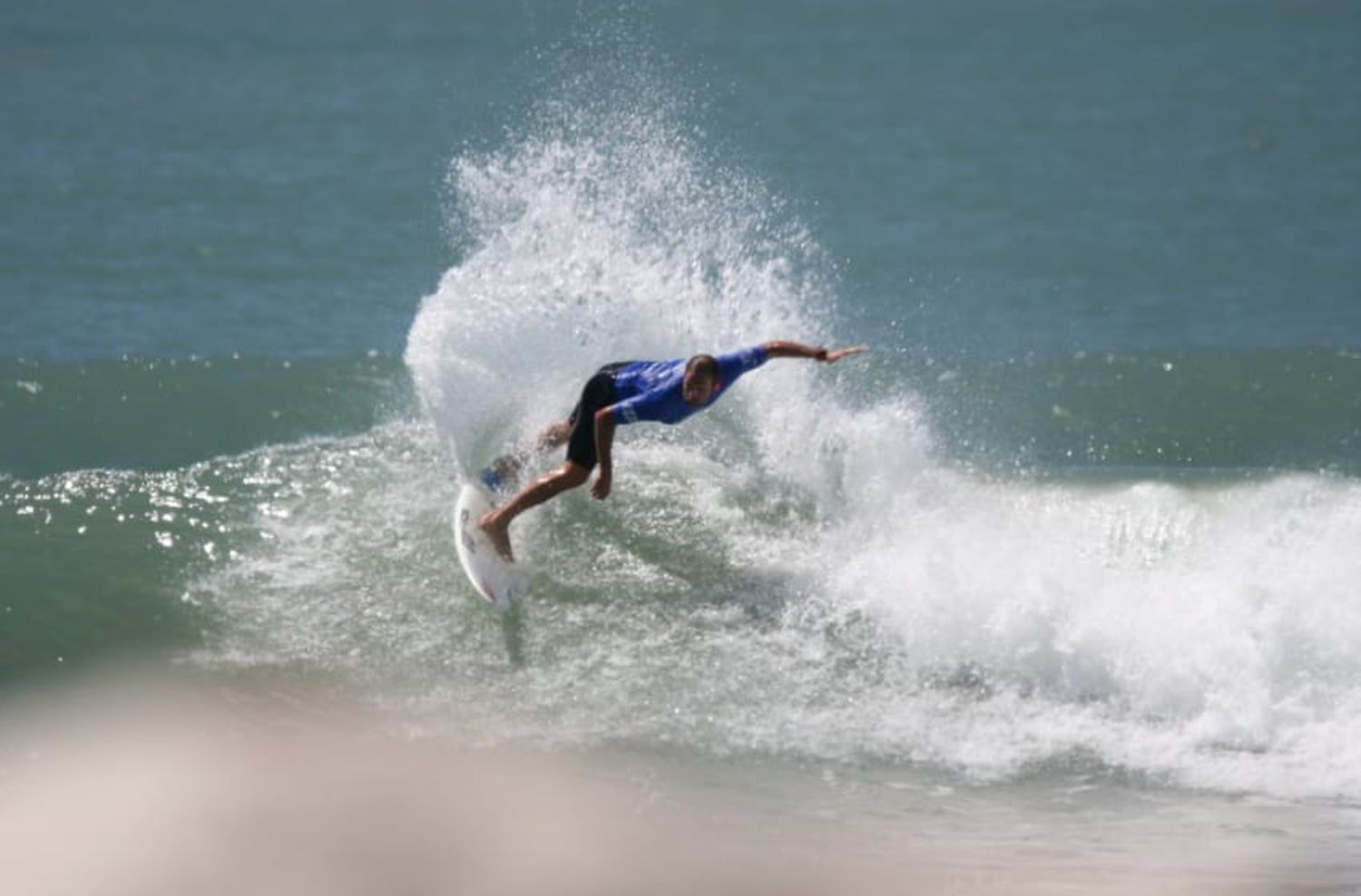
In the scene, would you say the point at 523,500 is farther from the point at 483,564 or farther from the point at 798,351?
the point at 798,351

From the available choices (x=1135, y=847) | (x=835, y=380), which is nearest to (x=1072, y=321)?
(x=835, y=380)

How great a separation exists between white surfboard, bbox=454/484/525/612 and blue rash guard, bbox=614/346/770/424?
96 cm

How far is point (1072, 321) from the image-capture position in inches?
679

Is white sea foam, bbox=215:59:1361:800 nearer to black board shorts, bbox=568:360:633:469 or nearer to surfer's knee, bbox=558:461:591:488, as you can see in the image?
surfer's knee, bbox=558:461:591:488

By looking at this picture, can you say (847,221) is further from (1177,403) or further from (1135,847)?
(1135,847)

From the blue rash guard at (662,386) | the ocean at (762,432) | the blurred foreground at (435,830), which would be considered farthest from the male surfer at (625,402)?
the blurred foreground at (435,830)

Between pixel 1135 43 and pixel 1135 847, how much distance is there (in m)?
20.2

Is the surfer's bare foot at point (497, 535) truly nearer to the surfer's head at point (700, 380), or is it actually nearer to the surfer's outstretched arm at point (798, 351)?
the surfer's head at point (700, 380)

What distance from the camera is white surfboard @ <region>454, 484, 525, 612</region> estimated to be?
9492 millimetres

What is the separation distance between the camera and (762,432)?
1116cm

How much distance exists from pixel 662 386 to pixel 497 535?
116cm

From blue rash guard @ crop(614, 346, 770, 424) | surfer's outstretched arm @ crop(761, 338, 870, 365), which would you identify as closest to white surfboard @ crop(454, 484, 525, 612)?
blue rash guard @ crop(614, 346, 770, 424)

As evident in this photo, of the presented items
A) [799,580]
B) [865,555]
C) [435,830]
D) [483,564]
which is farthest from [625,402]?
[435,830]

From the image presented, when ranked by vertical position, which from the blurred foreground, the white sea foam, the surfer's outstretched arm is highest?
the surfer's outstretched arm
